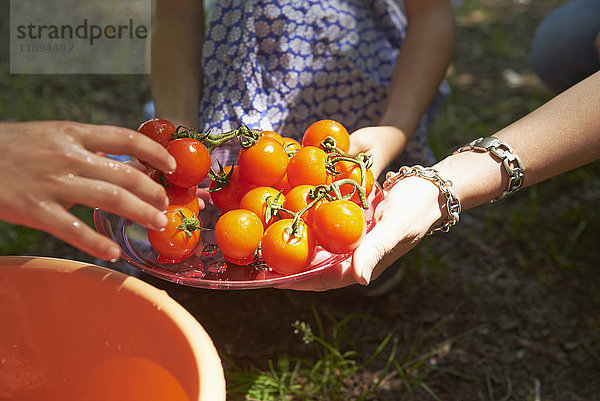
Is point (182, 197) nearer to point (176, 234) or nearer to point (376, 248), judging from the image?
point (176, 234)

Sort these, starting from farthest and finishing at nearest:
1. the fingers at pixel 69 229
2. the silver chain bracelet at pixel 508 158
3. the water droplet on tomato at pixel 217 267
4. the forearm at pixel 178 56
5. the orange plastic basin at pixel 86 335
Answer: the forearm at pixel 178 56
the silver chain bracelet at pixel 508 158
the water droplet on tomato at pixel 217 267
the orange plastic basin at pixel 86 335
the fingers at pixel 69 229

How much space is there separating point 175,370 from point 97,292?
8.8 inches

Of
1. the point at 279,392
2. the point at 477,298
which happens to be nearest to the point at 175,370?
the point at 279,392

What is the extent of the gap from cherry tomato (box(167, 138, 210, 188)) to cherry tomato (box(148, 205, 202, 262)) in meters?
0.06

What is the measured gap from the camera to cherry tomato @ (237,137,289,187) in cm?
128

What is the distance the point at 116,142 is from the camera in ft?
3.04

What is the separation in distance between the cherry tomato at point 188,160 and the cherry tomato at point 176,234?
0.21 feet

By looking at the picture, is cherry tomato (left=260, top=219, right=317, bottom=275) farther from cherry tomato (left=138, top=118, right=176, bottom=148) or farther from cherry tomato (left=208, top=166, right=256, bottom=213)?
cherry tomato (left=138, top=118, right=176, bottom=148)

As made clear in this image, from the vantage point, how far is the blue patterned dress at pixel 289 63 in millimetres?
1675

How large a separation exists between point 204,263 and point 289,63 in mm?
695

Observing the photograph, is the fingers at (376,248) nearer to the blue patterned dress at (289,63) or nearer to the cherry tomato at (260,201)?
the cherry tomato at (260,201)

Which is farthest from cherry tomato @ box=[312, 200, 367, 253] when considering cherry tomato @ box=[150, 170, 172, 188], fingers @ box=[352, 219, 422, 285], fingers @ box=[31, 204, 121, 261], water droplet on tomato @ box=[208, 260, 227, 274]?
fingers @ box=[31, 204, 121, 261]

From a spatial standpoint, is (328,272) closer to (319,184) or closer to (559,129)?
(319,184)

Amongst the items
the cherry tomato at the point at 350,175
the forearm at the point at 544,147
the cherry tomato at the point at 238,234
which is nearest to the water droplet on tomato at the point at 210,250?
the cherry tomato at the point at 238,234
